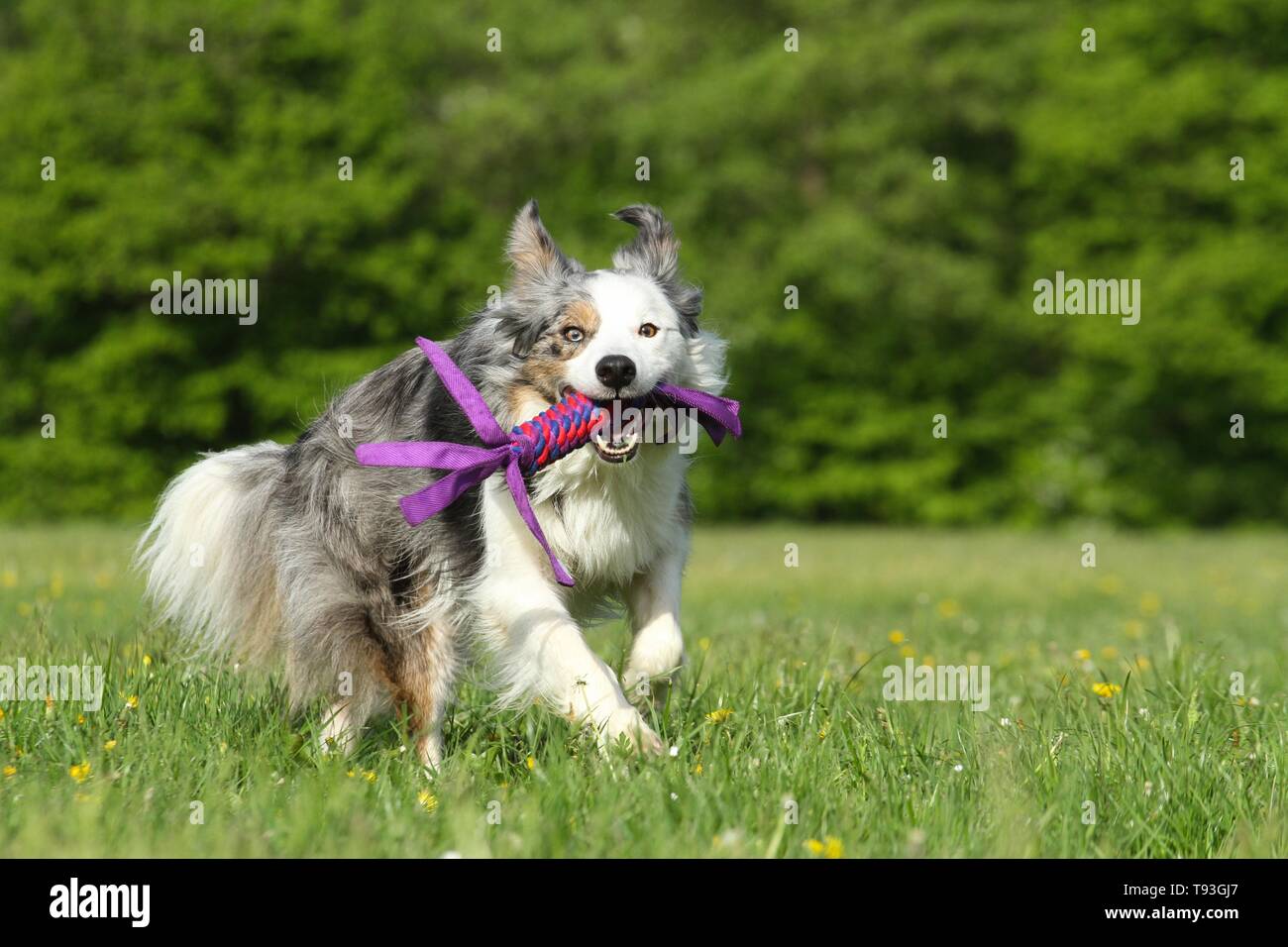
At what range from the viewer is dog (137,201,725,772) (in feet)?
14.6

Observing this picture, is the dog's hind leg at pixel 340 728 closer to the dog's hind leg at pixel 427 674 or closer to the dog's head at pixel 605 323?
the dog's hind leg at pixel 427 674

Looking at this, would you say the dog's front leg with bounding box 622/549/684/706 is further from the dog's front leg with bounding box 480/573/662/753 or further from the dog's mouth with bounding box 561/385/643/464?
the dog's mouth with bounding box 561/385/643/464

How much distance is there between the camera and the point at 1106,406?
23.4 m

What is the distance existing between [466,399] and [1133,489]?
20.9 metres

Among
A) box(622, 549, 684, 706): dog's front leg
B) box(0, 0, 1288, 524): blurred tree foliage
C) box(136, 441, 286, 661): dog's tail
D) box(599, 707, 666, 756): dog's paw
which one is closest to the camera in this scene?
box(599, 707, 666, 756): dog's paw

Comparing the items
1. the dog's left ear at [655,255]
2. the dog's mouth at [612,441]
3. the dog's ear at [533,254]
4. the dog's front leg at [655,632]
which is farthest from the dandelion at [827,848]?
the dog's ear at [533,254]

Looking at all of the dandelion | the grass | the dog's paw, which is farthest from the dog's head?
the dandelion

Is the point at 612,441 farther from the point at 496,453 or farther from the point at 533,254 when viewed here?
the point at 533,254

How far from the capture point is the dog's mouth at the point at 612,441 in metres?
4.34

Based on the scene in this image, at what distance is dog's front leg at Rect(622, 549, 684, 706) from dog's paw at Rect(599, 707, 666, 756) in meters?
0.36

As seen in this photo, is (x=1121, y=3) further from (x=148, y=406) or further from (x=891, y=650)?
(x=891, y=650)

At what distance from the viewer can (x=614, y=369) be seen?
4254 millimetres

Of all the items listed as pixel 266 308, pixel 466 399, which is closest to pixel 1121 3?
pixel 266 308

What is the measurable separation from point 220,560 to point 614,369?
190cm
